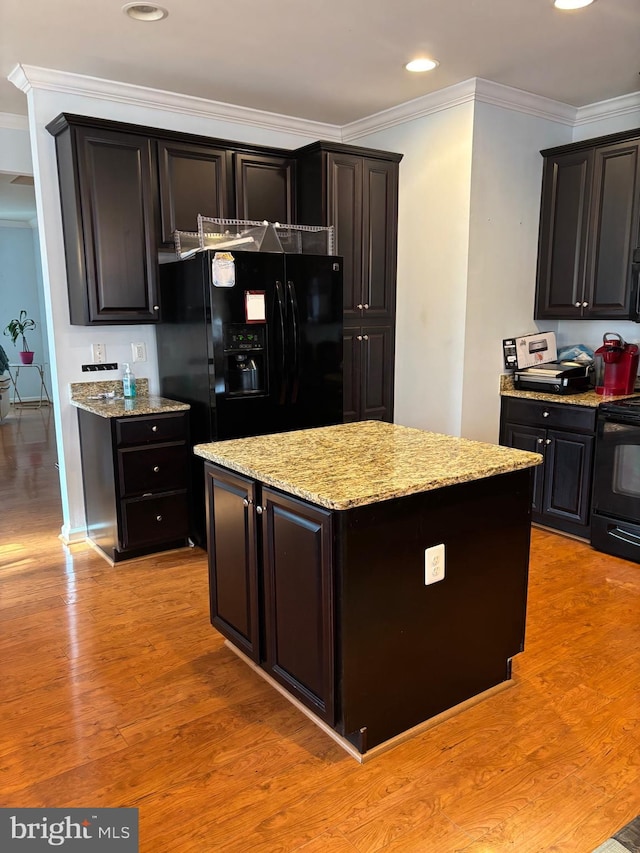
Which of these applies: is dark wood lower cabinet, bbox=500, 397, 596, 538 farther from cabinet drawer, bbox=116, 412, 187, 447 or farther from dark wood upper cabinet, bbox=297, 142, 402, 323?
cabinet drawer, bbox=116, 412, 187, 447

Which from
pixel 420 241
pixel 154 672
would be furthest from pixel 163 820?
pixel 420 241

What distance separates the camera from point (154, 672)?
2559 mm

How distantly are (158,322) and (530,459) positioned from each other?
8.07 feet

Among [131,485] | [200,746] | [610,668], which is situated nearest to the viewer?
[200,746]

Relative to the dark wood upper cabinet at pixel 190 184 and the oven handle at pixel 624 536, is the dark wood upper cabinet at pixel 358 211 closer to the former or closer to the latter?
the dark wood upper cabinet at pixel 190 184

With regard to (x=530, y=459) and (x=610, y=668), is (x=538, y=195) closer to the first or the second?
(x=530, y=459)

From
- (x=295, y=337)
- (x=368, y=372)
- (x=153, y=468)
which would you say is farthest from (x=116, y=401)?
(x=368, y=372)

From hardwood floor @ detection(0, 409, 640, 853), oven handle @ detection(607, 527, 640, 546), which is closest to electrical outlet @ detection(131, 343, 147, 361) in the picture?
hardwood floor @ detection(0, 409, 640, 853)

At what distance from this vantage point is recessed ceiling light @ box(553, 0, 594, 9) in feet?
8.93

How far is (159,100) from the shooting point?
12.7ft

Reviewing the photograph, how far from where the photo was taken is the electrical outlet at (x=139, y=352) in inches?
159

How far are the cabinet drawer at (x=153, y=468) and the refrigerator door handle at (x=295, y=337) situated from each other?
73 cm

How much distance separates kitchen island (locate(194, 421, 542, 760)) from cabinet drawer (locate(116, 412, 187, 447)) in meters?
1.19

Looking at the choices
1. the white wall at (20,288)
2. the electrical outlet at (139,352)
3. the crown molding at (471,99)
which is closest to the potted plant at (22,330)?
the white wall at (20,288)
